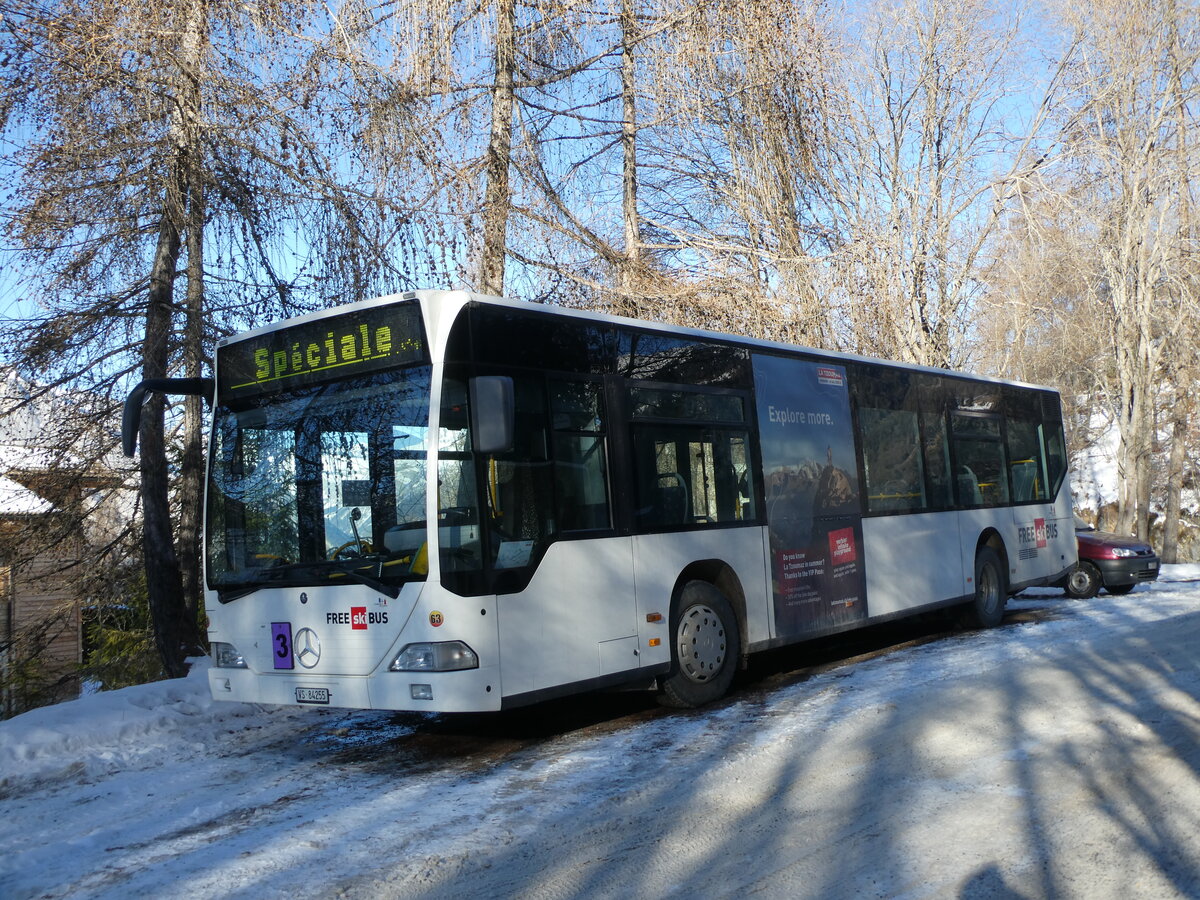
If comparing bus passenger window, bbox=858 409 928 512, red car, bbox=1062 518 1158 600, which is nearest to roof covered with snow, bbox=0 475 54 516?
bus passenger window, bbox=858 409 928 512

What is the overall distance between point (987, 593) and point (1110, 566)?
511 centimetres

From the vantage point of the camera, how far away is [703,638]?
8.84 metres

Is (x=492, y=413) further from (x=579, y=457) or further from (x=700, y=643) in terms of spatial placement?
(x=700, y=643)

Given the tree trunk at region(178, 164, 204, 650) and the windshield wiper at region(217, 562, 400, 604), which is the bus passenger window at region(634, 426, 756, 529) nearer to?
the windshield wiper at region(217, 562, 400, 604)

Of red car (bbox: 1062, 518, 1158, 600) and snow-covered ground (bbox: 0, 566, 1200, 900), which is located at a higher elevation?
red car (bbox: 1062, 518, 1158, 600)

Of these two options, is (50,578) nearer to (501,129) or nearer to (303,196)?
(303,196)

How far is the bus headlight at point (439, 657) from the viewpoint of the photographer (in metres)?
6.82

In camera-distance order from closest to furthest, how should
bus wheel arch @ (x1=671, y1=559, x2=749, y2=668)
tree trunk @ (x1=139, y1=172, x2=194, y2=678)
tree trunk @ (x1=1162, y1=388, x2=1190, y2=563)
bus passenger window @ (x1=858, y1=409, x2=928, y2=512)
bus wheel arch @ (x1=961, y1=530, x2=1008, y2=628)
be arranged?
bus wheel arch @ (x1=671, y1=559, x2=749, y2=668), bus passenger window @ (x1=858, y1=409, x2=928, y2=512), tree trunk @ (x1=139, y1=172, x2=194, y2=678), bus wheel arch @ (x1=961, y1=530, x2=1008, y2=628), tree trunk @ (x1=1162, y1=388, x2=1190, y2=563)

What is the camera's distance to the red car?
17.4 m

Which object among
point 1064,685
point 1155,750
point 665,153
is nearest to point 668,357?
point 1064,685

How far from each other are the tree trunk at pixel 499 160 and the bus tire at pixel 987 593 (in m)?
6.67

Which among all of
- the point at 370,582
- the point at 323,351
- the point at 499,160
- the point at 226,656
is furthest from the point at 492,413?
the point at 499,160

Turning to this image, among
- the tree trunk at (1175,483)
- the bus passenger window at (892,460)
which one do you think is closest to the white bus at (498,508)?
the bus passenger window at (892,460)

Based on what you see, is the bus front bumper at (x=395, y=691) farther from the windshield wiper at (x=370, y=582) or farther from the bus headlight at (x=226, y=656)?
the windshield wiper at (x=370, y=582)
